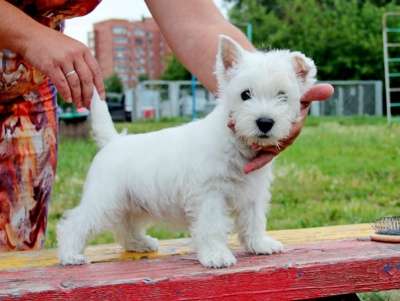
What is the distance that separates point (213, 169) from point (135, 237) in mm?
463

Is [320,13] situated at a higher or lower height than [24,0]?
higher

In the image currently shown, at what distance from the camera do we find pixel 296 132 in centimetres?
177

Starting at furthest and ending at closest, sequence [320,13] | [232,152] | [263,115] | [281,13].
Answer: [281,13], [320,13], [232,152], [263,115]

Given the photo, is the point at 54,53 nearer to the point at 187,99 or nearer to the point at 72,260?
the point at 72,260

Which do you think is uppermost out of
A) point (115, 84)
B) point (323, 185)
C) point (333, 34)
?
point (333, 34)

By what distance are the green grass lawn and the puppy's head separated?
0.97 meters

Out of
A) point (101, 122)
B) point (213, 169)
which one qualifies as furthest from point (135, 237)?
point (213, 169)

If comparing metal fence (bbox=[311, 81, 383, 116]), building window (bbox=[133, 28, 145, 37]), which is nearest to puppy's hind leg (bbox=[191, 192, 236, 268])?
metal fence (bbox=[311, 81, 383, 116])

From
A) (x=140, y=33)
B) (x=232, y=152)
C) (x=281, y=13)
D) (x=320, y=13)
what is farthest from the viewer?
(x=281, y=13)

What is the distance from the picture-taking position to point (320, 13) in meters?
26.8

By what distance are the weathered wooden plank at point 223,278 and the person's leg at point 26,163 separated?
57cm

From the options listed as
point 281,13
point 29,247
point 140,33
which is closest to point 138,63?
point 140,33

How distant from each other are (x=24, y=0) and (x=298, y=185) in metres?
3.71

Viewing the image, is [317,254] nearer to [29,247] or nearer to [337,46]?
[29,247]
